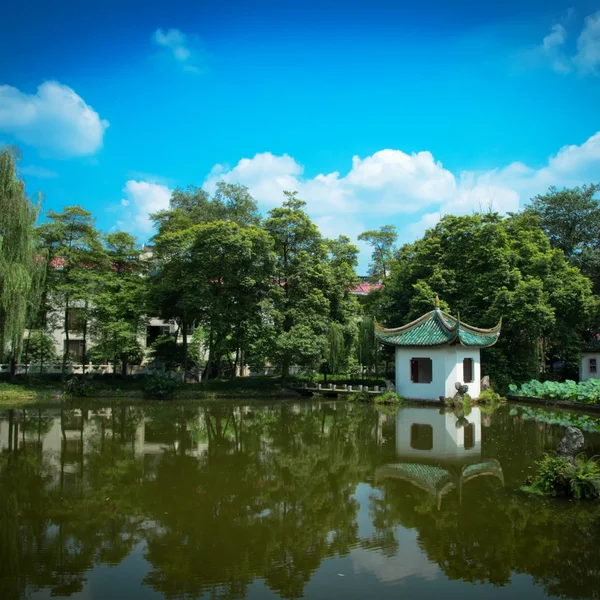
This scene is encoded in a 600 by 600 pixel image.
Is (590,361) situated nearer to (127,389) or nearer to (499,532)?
(127,389)

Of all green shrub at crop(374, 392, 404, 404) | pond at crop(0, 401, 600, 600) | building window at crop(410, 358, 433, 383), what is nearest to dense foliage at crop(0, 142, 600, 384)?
building window at crop(410, 358, 433, 383)

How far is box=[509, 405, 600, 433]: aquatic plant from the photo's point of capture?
13.3 meters

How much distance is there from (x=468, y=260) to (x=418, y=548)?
19.3 metres

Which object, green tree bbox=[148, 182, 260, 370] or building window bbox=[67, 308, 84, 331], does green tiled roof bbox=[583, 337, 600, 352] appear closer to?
green tree bbox=[148, 182, 260, 370]

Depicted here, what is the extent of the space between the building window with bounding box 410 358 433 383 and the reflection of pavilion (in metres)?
5.62

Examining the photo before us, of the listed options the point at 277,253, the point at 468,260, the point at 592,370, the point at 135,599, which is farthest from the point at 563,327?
the point at 135,599

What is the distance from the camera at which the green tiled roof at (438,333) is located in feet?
63.8

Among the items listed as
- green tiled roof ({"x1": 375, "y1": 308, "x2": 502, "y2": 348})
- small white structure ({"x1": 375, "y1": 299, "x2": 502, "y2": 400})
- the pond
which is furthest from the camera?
small white structure ({"x1": 375, "y1": 299, "x2": 502, "y2": 400})

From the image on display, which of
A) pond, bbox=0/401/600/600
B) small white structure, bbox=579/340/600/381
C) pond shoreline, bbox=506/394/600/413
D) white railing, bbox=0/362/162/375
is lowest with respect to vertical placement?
pond, bbox=0/401/600/600

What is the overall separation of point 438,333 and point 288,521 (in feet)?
49.1

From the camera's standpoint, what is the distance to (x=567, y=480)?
688 cm

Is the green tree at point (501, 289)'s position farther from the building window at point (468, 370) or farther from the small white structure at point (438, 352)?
the building window at point (468, 370)

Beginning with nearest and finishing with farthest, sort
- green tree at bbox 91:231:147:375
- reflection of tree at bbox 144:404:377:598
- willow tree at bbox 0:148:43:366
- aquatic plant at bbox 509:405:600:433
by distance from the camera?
reflection of tree at bbox 144:404:377:598
aquatic plant at bbox 509:405:600:433
willow tree at bbox 0:148:43:366
green tree at bbox 91:231:147:375

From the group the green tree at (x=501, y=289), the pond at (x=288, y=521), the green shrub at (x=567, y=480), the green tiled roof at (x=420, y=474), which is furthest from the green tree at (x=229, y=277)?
the green shrub at (x=567, y=480)
